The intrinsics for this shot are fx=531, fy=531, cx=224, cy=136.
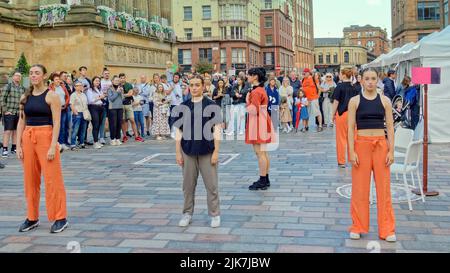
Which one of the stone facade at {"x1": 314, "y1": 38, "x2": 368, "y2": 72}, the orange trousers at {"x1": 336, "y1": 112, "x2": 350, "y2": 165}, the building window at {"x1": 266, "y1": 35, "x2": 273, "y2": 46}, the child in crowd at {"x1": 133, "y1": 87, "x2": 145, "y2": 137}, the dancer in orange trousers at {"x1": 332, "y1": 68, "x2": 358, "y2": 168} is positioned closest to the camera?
the dancer in orange trousers at {"x1": 332, "y1": 68, "x2": 358, "y2": 168}

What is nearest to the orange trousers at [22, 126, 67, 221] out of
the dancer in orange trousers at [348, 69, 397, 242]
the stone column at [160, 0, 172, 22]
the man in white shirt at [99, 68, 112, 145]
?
the dancer in orange trousers at [348, 69, 397, 242]

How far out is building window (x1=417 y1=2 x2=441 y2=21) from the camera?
6400 centimetres

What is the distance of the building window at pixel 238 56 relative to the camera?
79.4 m

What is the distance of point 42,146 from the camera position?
609cm

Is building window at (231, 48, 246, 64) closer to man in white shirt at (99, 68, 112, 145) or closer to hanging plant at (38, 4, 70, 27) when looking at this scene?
hanging plant at (38, 4, 70, 27)

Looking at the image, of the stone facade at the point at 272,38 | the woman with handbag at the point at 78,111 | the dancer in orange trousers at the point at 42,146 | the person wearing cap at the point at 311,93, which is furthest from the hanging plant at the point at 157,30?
the stone facade at the point at 272,38

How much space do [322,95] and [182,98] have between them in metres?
5.00

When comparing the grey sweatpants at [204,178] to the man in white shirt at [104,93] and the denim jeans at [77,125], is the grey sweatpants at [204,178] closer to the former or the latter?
the denim jeans at [77,125]

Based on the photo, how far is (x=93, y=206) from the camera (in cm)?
735

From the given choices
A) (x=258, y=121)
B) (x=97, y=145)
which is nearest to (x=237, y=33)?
(x=97, y=145)

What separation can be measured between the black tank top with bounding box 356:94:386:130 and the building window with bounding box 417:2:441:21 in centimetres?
6451

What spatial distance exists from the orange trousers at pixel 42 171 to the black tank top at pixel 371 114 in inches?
136
